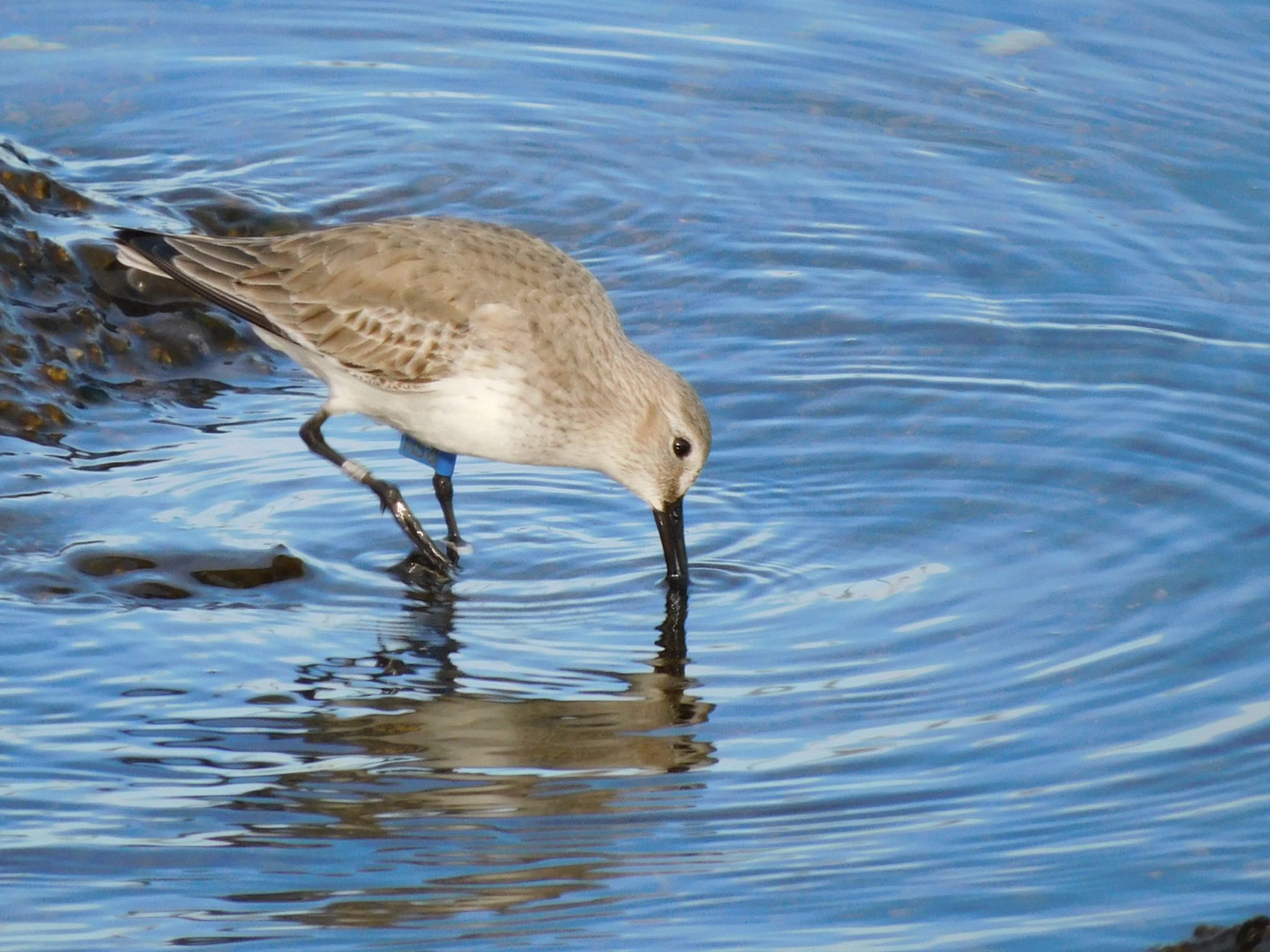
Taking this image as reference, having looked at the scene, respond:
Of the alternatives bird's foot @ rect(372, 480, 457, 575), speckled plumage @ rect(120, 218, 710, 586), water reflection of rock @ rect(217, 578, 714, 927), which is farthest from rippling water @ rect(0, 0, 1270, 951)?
speckled plumage @ rect(120, 218, 710, 586)

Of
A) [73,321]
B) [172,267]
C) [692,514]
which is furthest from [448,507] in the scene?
[73,321]

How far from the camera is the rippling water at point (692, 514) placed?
15.3 feet

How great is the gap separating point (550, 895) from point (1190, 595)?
109 inches

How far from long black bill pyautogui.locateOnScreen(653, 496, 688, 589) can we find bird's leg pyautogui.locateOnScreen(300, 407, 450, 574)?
80 cm

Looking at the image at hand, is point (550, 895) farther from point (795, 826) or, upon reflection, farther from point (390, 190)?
point (390, 190)

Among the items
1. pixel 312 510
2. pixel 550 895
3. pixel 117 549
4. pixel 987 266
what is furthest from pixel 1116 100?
pixel 550 895

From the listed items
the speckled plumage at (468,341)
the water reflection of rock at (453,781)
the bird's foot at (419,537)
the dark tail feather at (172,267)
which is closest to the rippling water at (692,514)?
the water reflection of rock at (453,781)

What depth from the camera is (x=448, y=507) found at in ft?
23.8

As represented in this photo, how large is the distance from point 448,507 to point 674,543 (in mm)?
976

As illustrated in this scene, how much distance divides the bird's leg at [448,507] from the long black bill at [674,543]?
776 millimetres

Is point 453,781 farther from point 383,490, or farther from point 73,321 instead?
point 73,321

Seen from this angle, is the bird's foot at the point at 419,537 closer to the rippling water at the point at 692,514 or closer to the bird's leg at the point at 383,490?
the bird's leg at the point at 383,490

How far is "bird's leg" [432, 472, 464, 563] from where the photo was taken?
23.3 ft

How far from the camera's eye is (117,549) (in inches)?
259
